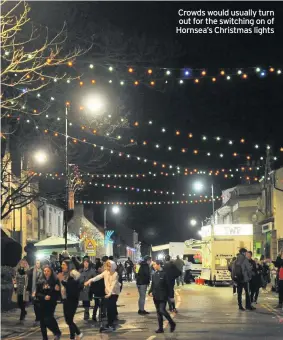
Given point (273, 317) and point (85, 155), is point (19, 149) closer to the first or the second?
point (85, 155)

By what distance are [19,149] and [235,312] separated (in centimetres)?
1692

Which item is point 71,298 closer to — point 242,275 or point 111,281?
point 111,281

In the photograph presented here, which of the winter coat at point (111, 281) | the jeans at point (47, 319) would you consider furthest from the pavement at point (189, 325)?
the jeans at point (47, 319)

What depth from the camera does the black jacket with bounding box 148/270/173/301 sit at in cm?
1453

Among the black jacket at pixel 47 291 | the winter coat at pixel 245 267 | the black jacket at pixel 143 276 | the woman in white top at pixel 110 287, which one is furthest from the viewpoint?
the winter coat at pixel 245 267

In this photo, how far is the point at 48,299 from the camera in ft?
41.4

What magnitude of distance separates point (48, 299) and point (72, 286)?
83 centimetres

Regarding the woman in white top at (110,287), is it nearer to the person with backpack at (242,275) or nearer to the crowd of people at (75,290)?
the crowd of people at (75,290)

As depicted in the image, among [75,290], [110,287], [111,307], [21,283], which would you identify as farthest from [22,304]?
[75,290]

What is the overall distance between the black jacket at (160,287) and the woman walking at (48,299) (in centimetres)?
264

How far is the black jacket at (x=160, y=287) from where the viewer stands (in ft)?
47.7

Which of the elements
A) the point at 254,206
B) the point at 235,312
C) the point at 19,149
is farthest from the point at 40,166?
the point at 254,206

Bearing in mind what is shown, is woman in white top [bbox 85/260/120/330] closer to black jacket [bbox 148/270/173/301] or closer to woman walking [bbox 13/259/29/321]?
black jacket [bbox 148/270/173/301]

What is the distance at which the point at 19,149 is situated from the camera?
32.3 meters
